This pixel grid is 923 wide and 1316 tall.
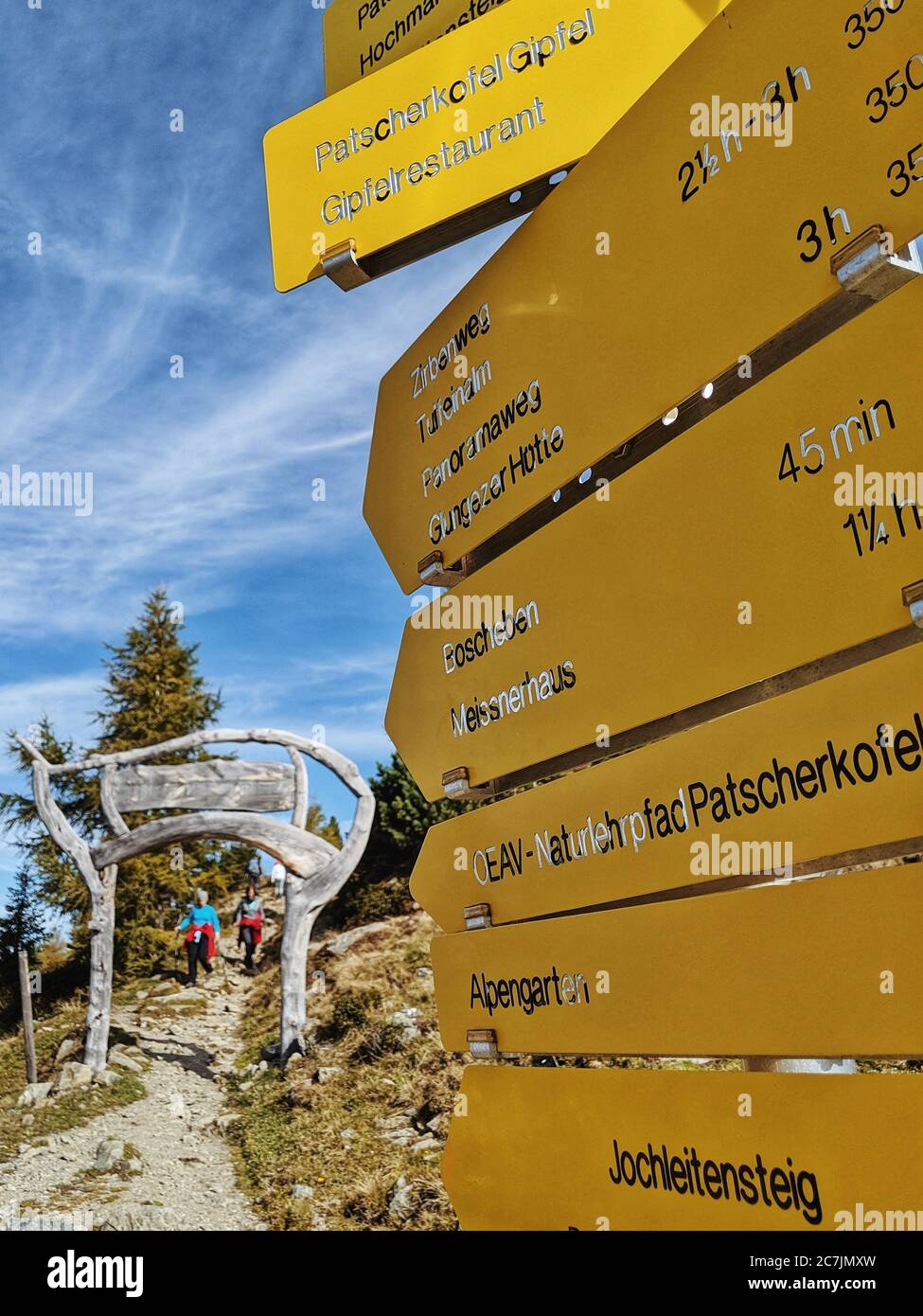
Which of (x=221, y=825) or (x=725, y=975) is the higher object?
(x=221, y=825)

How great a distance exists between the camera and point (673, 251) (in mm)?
2223

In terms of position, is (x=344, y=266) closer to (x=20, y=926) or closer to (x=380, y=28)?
(x=380, y=28)

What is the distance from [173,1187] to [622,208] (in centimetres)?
943

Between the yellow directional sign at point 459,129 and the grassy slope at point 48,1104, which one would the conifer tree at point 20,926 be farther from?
the yellow directional sign at point 459,129

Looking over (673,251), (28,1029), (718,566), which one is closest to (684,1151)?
(718,566)

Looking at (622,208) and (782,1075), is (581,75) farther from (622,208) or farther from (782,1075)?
(782,1075)

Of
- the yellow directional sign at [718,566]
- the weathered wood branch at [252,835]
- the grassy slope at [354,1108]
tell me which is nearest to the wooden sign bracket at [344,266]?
the yellow directional sign at [718,566]

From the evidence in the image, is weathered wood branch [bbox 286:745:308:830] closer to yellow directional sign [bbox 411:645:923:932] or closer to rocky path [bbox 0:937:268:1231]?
rocky path [bbox 0:937:268:1231]

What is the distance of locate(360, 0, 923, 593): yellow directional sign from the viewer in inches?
69.0

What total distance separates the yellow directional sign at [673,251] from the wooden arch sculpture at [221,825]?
1054cm

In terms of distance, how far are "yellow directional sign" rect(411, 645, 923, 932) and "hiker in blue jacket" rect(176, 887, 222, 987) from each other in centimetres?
1610

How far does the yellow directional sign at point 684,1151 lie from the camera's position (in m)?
1.63

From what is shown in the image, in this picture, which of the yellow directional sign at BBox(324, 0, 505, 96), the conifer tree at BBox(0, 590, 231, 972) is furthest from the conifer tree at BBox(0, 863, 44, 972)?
the yellow directional sign at BBox(324, 0, 505, 96)

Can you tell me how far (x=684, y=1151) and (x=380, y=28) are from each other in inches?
155
